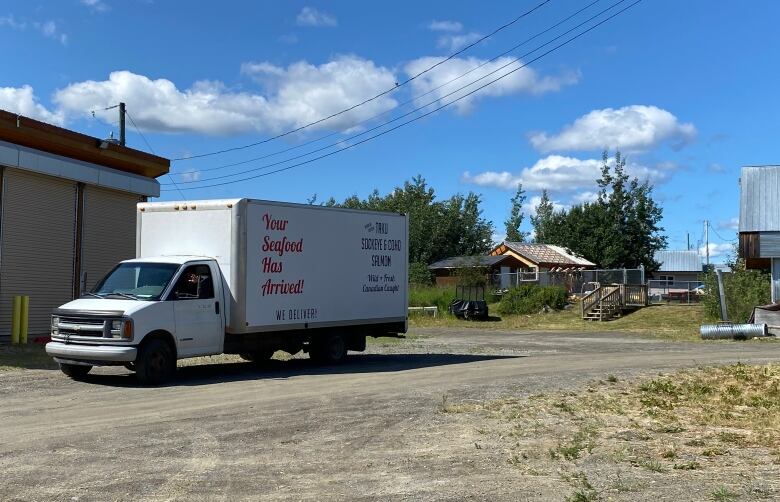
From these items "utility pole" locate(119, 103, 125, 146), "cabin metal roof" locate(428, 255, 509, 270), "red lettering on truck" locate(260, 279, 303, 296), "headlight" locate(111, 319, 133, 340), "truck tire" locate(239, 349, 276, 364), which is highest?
"utility pole" locate(119, 103, 125, 146)

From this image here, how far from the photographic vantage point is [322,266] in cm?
1662

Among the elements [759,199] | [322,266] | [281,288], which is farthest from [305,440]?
[759,199]

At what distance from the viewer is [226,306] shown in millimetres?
14805

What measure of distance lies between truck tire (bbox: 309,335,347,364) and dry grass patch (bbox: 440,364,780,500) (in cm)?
582

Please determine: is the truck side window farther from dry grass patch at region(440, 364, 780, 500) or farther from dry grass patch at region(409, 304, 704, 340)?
dry grass patch at region(409, 304, 704, 340)

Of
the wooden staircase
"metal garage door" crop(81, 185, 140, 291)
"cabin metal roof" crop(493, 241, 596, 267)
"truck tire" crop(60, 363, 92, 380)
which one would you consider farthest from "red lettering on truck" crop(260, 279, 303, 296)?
"cabin metal roof" crop(493, 241, 596, 267)

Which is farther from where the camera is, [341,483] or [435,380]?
[435,380]

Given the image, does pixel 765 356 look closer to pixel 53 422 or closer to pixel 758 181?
pixel 53 422

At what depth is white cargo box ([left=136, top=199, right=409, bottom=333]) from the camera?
14789 mm

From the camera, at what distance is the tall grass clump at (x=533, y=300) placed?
42219mm

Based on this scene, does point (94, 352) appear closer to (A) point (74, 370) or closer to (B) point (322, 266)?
(A) point (74, 370)

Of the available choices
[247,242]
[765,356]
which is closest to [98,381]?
[247,242]

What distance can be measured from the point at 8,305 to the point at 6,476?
14.5 m

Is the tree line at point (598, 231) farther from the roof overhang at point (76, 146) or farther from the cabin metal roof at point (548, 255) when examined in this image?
the roof overhang at point (76, 146)
